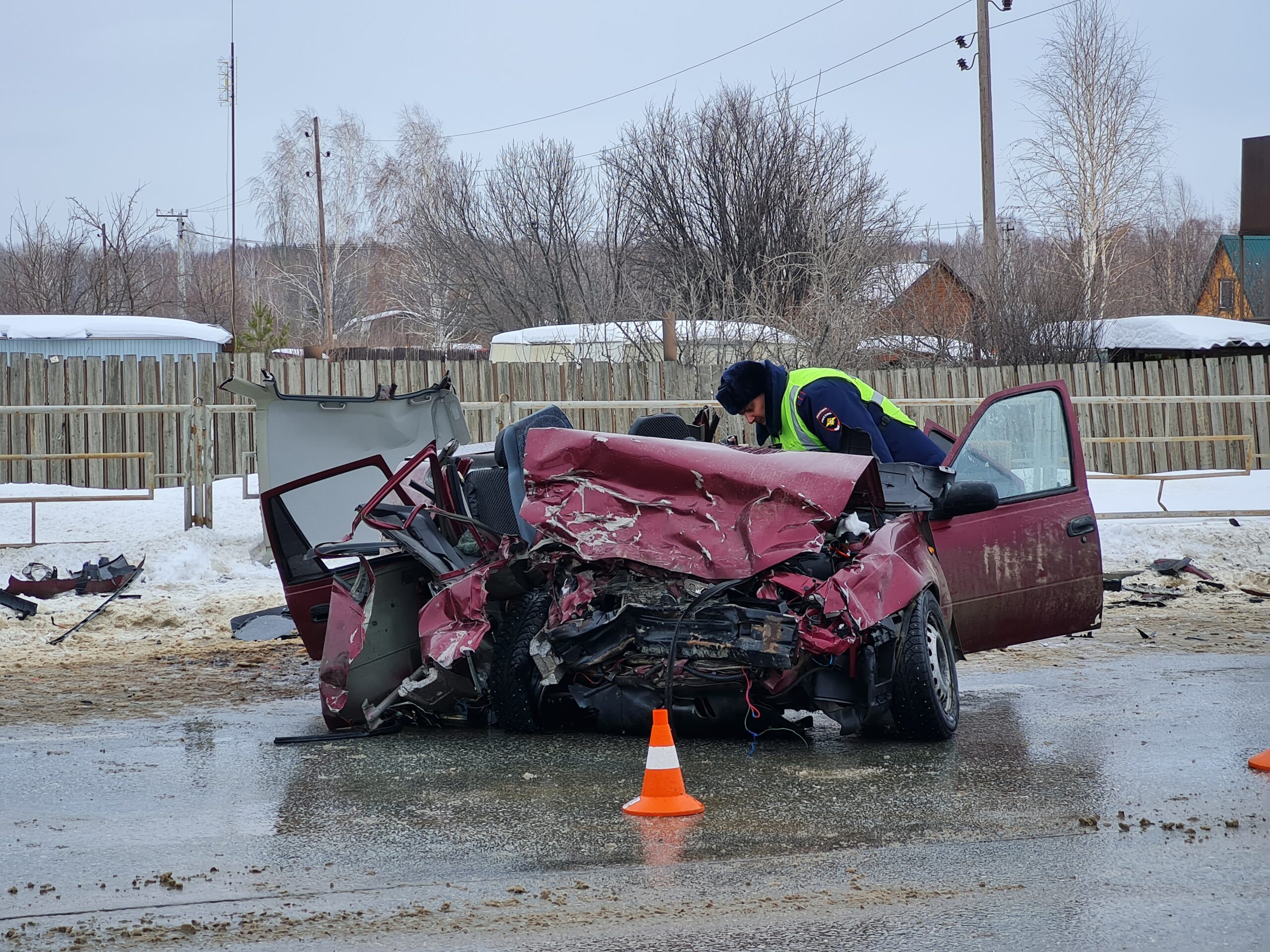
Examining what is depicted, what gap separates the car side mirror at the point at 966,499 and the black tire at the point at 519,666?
6.34ft

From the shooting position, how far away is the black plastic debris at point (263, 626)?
947 cm

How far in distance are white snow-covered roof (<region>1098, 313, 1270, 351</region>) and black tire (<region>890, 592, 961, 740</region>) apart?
2004 cm

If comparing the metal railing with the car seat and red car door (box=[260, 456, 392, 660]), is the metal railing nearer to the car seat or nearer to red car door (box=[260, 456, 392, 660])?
red car door (box=[260, 456, 392, 660])

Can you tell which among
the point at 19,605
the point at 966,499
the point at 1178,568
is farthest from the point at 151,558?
the point at 1178,568

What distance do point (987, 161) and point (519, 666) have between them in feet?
67.3

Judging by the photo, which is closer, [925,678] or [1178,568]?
[925,678]

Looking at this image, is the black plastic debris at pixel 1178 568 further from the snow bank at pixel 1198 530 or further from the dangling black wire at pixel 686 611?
the dangling black wire at pixel 686 611

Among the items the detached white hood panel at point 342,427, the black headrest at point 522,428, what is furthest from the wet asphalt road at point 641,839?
the detached white hood panel at point 342,427

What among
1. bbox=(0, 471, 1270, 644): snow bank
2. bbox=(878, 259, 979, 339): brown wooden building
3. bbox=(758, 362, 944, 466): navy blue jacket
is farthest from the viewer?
bbox=(878, 259, 979, 339): brown wooden building

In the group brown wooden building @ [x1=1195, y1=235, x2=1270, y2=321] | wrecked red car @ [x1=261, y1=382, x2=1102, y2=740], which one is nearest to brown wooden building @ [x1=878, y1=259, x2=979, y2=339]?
brown wooden building @ [x1=1195, y1=235, x2=1270, y2=321]

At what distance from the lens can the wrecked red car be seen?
5.53 m

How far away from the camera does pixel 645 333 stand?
20.9 metres

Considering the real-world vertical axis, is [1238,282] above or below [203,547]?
above

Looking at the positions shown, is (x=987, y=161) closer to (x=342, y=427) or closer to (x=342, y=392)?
(x=342, y=392)
